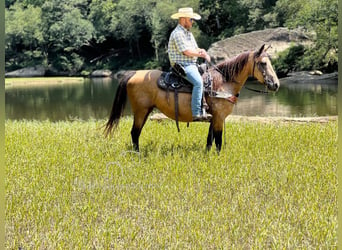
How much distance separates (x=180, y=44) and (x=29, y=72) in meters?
51.0

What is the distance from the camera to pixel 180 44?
19.2ft

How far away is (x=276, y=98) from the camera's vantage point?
2047cm

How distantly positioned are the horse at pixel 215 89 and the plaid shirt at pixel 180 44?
1.49ft

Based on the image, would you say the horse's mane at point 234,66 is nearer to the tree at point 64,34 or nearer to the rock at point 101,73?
the rock at point 101,73

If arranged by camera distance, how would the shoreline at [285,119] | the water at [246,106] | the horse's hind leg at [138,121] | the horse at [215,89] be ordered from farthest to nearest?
the water at [246,106] < the shoreline at [285,119] < the horse's hind leg at [138,121] < the horse at [215,89]

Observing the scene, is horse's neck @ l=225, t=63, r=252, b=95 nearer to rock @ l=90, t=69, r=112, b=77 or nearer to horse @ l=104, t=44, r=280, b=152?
horse @ l=104, t=44, r=280, b=152

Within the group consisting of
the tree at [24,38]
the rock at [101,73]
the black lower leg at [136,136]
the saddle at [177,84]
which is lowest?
the rock at [101,73]

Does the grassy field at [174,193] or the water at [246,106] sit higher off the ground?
the grassy field at [174,193]

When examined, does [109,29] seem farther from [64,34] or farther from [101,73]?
[101,73]

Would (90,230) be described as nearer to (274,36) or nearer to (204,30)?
(274,36)

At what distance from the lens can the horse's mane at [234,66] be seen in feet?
20.6

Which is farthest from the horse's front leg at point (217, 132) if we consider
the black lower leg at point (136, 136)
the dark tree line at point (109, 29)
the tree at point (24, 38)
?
the tree at point (24, 38)

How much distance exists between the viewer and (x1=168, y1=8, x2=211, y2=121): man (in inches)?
230

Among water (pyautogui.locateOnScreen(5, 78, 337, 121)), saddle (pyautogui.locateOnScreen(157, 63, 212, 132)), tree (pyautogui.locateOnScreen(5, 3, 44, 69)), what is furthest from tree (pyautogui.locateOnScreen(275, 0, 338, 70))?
tree (pyautogui.locateOnScreen(5, 3, 44, 69))
